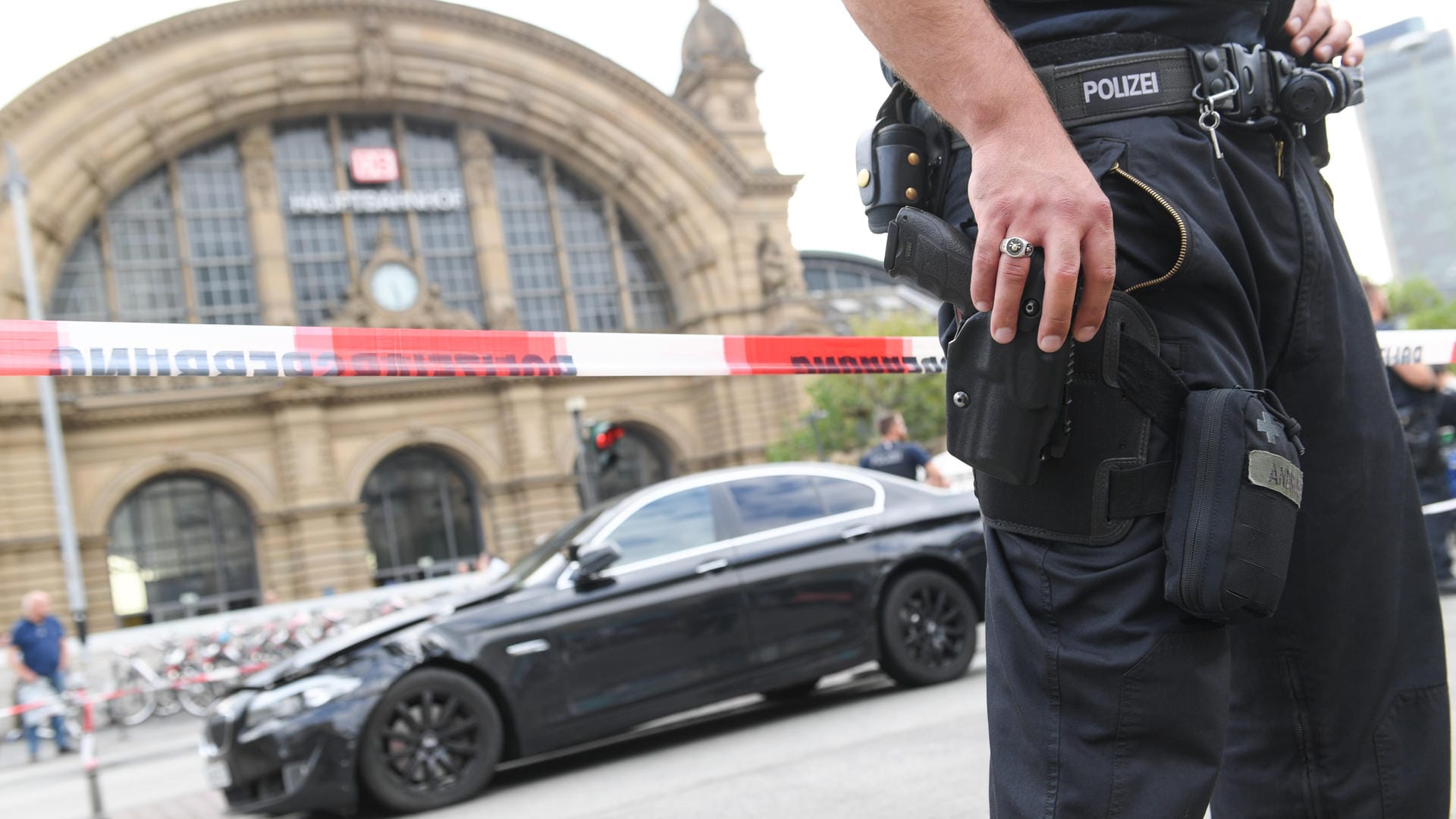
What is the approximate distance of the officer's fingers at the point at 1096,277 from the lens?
1584mm

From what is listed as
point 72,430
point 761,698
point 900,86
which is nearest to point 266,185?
point 72,430

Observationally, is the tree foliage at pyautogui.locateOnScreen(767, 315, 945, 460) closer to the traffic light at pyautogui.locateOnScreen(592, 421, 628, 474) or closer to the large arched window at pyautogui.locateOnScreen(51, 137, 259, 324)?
the traffic light at pyautogui.locateOnScreen(592, 421, 628, 474)

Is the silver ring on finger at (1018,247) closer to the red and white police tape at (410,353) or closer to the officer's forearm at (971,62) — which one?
the officer's forearm at (971,62)

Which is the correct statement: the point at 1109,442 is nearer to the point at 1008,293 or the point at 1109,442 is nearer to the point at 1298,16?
the point at 1008,293

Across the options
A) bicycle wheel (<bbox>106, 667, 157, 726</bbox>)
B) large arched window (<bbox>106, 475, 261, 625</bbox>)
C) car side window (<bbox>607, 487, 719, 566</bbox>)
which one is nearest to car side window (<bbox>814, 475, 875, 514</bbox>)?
car side window (<bbox>607, 487, 719, 566</bbox>)

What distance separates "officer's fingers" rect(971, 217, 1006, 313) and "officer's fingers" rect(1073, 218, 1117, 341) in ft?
0.34

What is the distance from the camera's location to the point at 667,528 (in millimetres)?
7301

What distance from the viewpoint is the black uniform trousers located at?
5.16ft

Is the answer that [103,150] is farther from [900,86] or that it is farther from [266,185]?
[900,86]

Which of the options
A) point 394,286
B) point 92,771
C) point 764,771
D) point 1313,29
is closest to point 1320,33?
point 1313,29

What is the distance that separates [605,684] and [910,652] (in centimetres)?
207

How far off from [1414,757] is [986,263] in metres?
0.97

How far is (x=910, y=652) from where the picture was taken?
7801 millimetres

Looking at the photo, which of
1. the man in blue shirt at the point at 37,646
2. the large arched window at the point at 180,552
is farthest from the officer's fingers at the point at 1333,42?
Result: the large arched window at the point at 180,552
